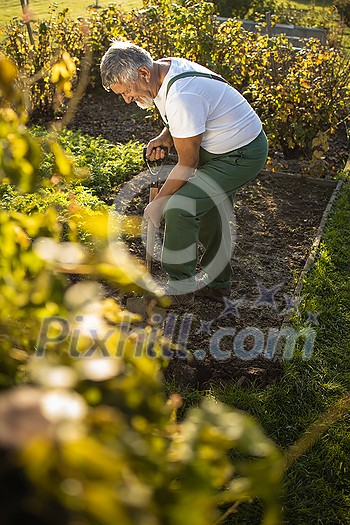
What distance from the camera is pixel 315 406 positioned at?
10.8ft

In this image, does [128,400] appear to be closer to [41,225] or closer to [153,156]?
[41,225]

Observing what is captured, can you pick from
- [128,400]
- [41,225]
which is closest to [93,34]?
[41,225]

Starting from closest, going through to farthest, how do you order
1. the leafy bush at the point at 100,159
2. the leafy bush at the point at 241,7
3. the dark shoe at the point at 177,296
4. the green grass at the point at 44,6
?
1. the dark shoe at the point at 177,296
2. the leafy bush at the point at 100,159
3. the leafy bush at the point at 241,7
4. the green grass at the point at 44,6

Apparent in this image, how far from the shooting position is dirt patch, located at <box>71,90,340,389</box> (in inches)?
139

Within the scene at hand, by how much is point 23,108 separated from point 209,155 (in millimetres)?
2286

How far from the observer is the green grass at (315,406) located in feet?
8.95

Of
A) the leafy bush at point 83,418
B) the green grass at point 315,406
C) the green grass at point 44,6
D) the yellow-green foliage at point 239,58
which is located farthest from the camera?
the green grass at point 44,6

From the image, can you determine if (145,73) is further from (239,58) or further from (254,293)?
(239,58)

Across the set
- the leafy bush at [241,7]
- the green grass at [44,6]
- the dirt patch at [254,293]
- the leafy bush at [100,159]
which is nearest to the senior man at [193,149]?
the dirt patch at [254,293]

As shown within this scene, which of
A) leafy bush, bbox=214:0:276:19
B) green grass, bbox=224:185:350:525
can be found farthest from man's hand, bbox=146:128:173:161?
leafy bush, bbox=214:0:276:19

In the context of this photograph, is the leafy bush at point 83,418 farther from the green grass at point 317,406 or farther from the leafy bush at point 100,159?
the leafy bush at point 100,159

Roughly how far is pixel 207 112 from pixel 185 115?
201mm

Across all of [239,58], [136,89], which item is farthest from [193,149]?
[239,58]

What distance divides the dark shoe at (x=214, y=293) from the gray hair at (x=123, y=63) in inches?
58.0
